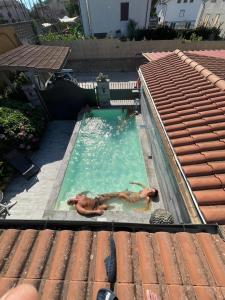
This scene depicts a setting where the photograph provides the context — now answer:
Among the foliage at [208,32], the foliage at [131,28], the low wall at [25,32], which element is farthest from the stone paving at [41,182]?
the foliage at [208,32]

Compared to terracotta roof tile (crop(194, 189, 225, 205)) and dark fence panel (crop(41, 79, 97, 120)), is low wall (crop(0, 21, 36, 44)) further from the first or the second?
terracotta roof tile (crop(194, 189, 225, 205))

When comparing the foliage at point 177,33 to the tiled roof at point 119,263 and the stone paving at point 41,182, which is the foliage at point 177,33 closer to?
the stone paving at point 41,182

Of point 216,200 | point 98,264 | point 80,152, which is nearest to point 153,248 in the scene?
point 98,264

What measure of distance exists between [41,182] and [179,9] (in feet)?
159

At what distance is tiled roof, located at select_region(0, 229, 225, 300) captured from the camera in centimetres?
296

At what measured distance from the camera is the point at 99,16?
26.2m

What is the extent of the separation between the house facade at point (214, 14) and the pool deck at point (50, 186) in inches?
825

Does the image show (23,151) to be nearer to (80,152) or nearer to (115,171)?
(80,152)

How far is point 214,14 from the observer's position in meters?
26.8

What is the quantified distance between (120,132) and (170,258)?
11646 millimetres

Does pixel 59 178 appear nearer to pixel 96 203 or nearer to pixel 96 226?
pixel 96 203

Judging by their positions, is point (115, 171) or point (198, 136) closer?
point (198, 136)

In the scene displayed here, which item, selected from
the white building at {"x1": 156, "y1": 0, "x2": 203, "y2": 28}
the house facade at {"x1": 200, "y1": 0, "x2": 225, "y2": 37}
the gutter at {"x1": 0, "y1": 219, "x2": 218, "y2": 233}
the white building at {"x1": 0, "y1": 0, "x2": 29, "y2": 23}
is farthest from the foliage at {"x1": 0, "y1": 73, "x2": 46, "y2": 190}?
the white building at {"x1": 0, "y1": 0, "x2": 29, "y2": 23}

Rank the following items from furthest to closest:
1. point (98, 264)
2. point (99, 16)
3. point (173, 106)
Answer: point (99, 16), point (173, 106), point (98, 264)
